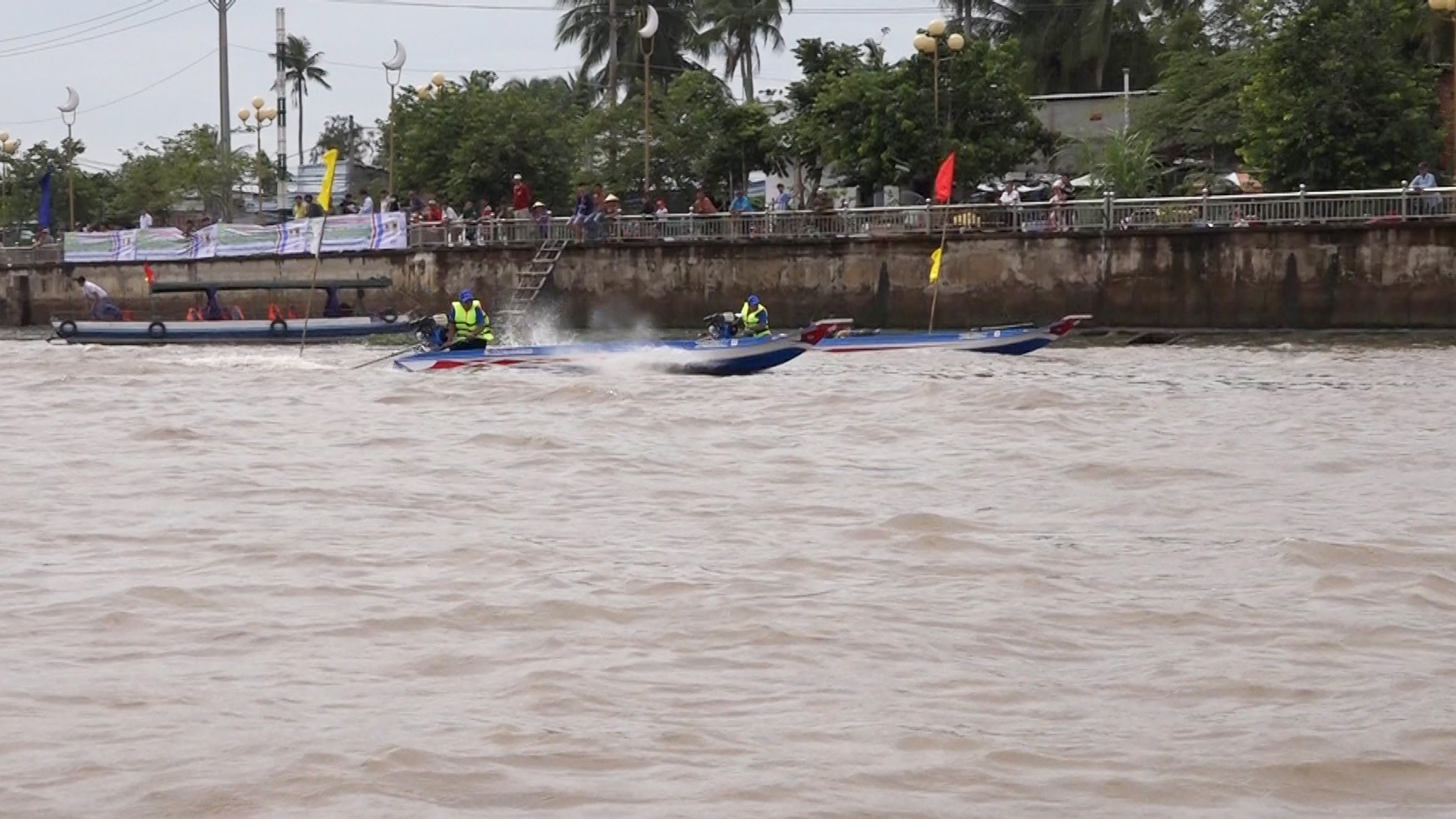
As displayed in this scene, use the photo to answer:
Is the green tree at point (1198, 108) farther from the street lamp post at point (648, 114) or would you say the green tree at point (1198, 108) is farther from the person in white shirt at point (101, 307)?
the person in white shirt at point (101, 307)

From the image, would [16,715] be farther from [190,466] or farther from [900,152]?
[900,152]

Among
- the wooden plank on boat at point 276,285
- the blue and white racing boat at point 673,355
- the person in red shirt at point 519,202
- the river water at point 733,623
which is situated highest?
the person in red shirt at point 519,202

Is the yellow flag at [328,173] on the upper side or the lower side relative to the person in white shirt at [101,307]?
upper

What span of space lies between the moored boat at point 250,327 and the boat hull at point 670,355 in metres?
9.83

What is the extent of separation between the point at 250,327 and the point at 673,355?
41.9ft

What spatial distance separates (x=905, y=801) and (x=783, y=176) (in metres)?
38.3

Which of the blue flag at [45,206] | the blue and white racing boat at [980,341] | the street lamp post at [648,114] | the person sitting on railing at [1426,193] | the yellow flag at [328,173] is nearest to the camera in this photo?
the blue and white racing boat at [980,341]

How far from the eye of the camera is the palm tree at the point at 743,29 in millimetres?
60031

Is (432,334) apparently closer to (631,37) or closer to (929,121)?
(929,121)

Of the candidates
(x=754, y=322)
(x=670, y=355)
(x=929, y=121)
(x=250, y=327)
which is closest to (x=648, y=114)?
(x=929, y=121)

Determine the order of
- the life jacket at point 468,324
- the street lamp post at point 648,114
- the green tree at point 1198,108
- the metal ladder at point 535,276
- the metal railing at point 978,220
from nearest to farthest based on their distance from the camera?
1. the life jacket at point 468,324
2. the metal railing at point 978,220
3. the metal ladder at point 535,276
4. the street lamp post at point 648,114
5. the green tree at point 1198,108

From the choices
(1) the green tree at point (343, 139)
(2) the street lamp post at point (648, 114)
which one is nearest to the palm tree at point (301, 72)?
(1) the green tree at point (343, 139)

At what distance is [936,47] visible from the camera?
117 ft

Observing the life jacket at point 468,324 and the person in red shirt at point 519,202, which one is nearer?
Answer: the life jacket at point 468,324
